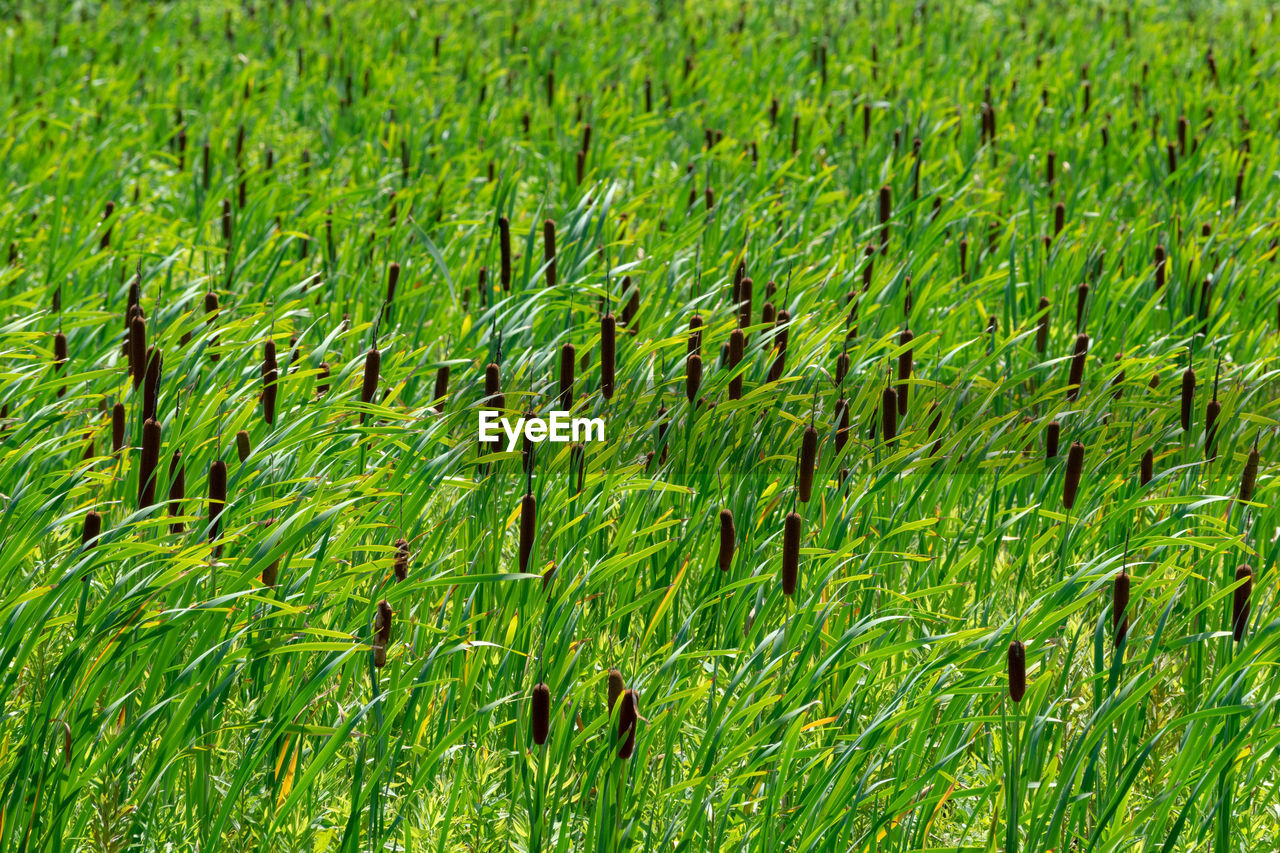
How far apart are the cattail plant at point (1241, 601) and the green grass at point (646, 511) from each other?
2.4 inches

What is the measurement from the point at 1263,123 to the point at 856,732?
204 inches

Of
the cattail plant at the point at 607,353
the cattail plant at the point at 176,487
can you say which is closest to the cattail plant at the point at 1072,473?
the cattail plant at the point at 607,353

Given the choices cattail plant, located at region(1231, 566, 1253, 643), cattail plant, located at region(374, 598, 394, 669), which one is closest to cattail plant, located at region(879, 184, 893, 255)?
cattail plant, located at region(1231, 566, 1253, 643)

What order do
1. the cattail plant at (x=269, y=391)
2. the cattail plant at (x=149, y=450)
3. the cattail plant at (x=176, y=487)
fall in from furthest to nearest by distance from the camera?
the cattail plant at (x=269, y=391)
the cattail plant at (x=176, y=487)
the cattail plant at (x=149, y=450)

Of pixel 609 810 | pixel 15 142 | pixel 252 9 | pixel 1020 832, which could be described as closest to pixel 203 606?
pixel 609 810

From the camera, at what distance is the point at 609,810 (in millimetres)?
2064

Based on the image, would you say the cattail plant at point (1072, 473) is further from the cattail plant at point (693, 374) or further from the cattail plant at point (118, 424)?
the cattail plant at point (118, 424)

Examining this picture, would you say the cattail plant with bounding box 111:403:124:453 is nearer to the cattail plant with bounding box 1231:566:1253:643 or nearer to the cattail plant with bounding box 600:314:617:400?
the cattail plant with bounding box 600:314:617:400

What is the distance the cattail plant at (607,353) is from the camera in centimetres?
290

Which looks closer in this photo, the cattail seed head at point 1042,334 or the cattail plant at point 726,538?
the cattail plant at point 726,538

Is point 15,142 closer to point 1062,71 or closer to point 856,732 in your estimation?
point 856,732

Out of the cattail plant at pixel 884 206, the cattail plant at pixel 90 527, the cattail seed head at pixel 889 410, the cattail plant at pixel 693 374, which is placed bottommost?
the cattail plant at pixel 90 527

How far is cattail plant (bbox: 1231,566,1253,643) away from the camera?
2.22 m

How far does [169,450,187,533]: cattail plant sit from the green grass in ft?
0.22
